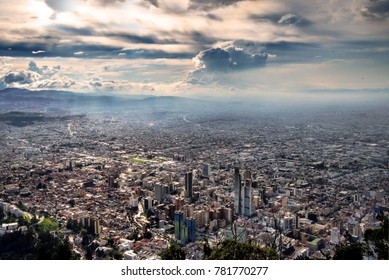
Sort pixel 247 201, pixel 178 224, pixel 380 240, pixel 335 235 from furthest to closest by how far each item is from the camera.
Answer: pixel 247 201
pixel 178 224
pixel 335 235
pixel 380 240

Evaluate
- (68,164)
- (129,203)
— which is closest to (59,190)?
(68,164)

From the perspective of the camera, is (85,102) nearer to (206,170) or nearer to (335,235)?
(206,170)

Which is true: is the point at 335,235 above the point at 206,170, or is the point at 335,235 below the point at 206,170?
below

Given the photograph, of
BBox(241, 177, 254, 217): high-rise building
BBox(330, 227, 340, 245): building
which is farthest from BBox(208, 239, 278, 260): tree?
BBox(241, 177, 254, 217): high-rise building

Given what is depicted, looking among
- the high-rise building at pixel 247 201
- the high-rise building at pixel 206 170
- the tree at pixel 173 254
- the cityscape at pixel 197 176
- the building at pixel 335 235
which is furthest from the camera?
the high-rise building at pixel 206 170

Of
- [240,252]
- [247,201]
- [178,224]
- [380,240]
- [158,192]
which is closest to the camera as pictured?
[240,252]

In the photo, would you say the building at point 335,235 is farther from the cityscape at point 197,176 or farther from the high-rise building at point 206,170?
the high-rise building at point 206,170

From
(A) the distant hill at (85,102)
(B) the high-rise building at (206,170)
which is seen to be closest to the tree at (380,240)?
(B) the high-rise building at (206,170)

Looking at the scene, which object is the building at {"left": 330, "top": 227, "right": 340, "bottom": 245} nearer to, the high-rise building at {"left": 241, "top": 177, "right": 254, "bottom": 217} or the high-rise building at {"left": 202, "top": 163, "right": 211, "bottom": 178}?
the high-rise building at {"left": 241, "top": 177, "right": 254, "bottom": 217}

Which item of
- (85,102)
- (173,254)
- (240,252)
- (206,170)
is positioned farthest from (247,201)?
(85,102)
